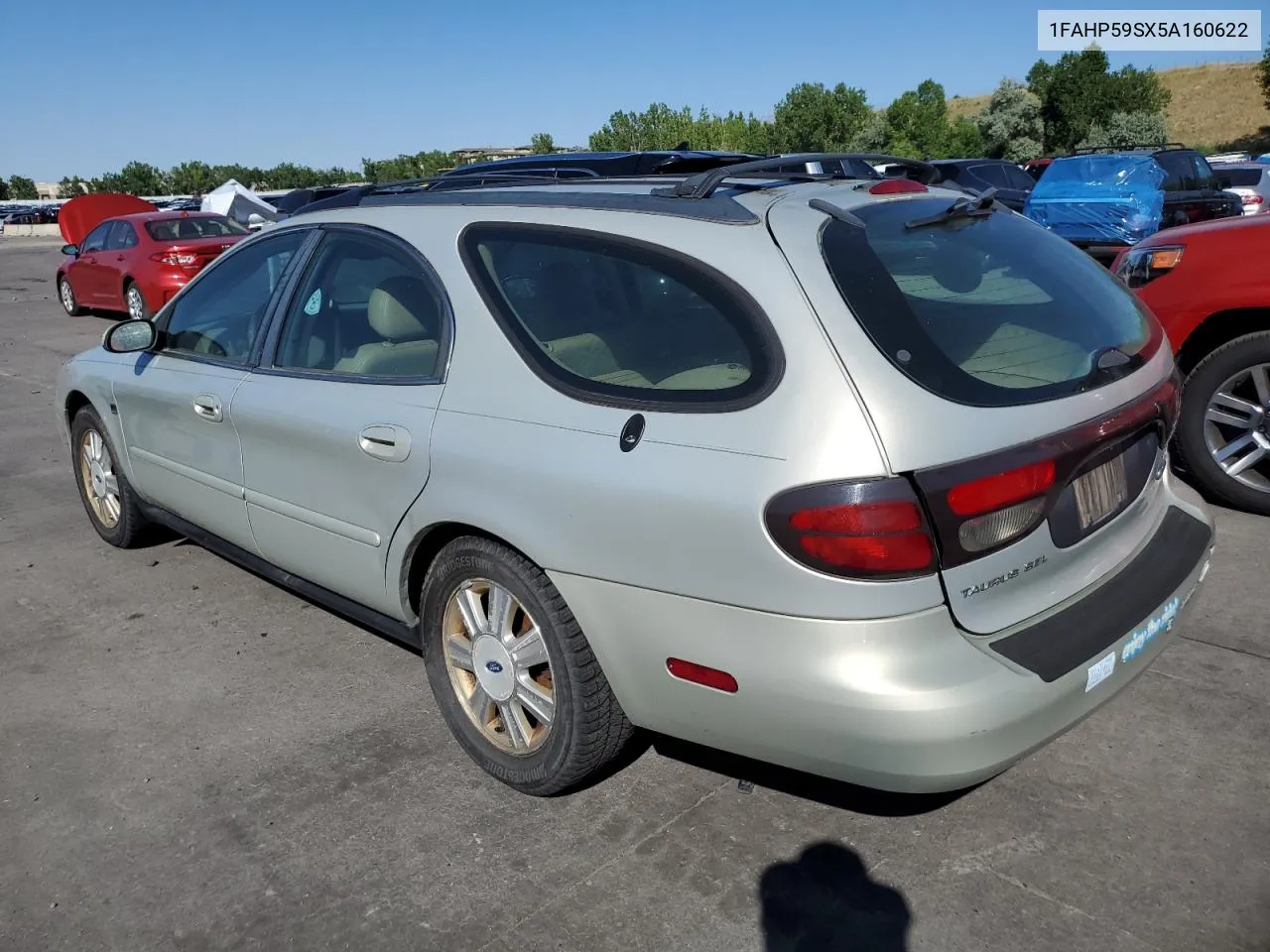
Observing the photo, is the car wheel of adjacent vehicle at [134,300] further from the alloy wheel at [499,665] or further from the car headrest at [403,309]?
the alloy wheel at [499,665]

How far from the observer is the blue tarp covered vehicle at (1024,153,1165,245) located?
47.7 feet

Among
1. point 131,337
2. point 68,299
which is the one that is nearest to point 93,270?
point 68,299

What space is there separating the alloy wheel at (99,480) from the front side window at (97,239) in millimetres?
11396

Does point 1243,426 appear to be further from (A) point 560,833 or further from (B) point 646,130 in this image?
(B) point 646,130

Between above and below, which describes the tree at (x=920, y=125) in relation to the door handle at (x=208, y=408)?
above

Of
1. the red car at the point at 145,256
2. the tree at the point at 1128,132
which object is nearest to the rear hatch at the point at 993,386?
the red car at the point at 145,256

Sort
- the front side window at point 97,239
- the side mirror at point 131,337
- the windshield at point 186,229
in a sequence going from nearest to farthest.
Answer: the side mirror at point 131,337, the windshield at point 186,229, the front side window at point 97,239

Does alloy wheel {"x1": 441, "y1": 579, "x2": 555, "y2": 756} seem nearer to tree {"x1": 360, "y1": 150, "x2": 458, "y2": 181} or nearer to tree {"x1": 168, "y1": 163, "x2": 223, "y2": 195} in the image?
tree {"x1": 360, "y1": 150, "x2": 458, "y2": 181}

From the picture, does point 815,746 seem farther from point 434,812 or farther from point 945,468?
point 434,812

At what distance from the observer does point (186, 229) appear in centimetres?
1461

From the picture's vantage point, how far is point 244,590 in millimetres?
4828

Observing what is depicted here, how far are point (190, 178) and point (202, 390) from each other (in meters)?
93.3

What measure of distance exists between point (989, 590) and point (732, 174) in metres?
1.36

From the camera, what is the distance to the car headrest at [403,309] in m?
3.27
